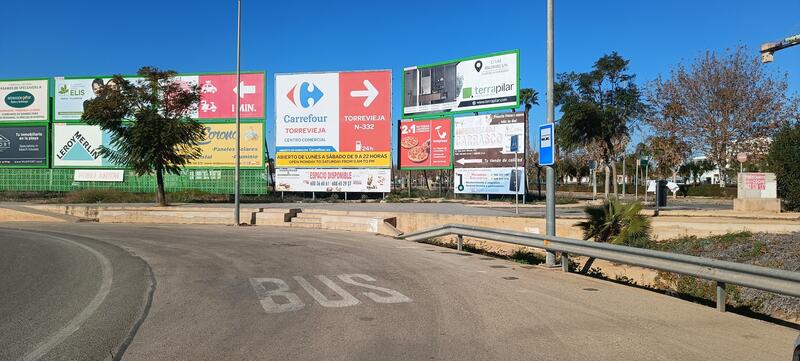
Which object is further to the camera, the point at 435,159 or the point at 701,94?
the point at 435,159

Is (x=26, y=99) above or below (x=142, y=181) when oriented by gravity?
above

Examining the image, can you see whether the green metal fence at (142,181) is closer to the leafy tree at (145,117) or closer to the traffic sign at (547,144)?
the leafy tree at (145,117)

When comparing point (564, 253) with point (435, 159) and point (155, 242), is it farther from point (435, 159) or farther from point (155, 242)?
point (435, 159)

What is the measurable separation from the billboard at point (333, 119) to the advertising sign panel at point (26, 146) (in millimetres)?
18944

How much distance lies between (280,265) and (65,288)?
3.74 meters

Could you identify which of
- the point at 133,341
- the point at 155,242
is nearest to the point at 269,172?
the point at 155,242

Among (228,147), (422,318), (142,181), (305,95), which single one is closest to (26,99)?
(142,181)

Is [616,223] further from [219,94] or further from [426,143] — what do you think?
[219,94]

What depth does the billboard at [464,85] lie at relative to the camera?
39781 millimetres

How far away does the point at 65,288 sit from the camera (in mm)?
9094

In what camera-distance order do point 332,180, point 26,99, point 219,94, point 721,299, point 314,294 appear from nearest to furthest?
point 721,299, point 314,294, point 332,180, point 219,94, point 26,99

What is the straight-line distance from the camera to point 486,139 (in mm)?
40438

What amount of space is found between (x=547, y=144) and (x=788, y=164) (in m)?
16.7

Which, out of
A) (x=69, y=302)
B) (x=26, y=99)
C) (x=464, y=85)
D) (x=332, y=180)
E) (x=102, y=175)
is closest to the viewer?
(x=69, y=302)
